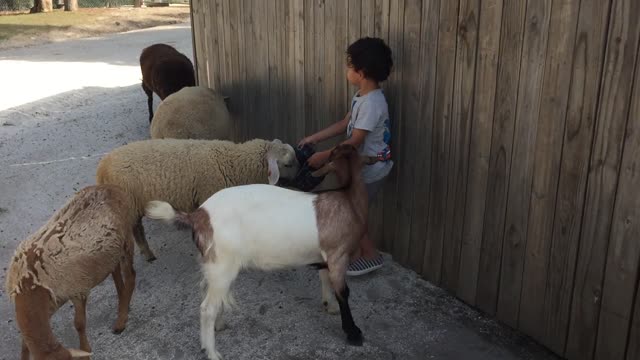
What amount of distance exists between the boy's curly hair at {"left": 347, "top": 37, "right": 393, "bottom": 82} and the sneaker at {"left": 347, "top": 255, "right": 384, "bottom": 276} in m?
1.37

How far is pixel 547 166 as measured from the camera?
315cm

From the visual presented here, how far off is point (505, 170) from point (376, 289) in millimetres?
1305

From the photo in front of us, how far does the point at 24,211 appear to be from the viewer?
18.3ft

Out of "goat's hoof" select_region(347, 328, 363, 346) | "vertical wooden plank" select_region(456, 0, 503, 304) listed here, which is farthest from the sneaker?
"goat's hoof" select_region(347, 328, 363, 346)

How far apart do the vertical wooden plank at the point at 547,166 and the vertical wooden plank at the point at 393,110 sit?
1.21 metres

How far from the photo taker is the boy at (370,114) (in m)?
3.75

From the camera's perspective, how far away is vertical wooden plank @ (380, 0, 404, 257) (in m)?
4.00

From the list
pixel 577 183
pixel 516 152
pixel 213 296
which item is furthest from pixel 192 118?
pixel 577 183

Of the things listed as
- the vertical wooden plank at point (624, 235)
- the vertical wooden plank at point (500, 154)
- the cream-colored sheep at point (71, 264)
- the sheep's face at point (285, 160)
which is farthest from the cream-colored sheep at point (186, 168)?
the vertical wooden plank at point (624, 235)

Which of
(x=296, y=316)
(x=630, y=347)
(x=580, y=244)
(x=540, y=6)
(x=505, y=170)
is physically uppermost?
(x=540, y=6)

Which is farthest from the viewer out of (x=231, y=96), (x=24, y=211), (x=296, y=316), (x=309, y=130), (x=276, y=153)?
(x=231, y=96)

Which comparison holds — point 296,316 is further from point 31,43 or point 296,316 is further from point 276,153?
point 31,43

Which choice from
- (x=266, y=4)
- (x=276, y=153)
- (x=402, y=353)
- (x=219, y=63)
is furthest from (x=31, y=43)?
(x=402, y=353)

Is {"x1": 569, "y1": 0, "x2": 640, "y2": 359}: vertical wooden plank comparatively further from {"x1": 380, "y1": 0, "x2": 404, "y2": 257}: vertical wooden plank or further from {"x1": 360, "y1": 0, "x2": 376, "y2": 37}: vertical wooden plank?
{"x1": 360, "y1": 0, "x2": 376, "y2": 37}: vertical wooden plank
